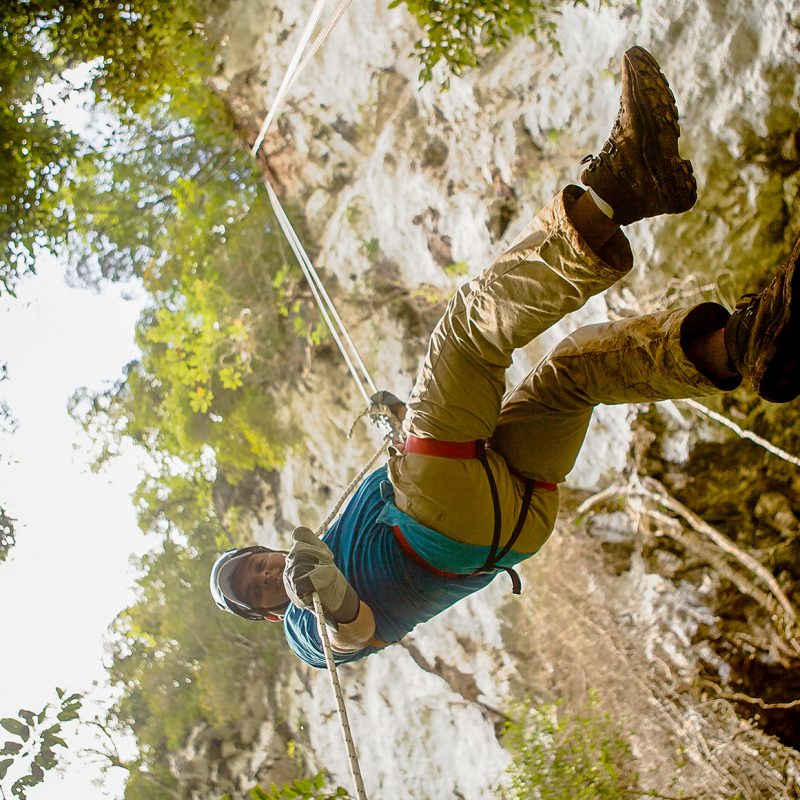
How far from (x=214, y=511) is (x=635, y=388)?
3.90 meters

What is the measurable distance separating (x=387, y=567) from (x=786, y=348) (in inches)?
46.3

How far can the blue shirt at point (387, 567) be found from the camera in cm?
186

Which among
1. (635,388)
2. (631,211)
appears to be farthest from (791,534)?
(631,211)

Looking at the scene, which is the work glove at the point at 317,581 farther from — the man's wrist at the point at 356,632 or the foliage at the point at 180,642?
the foliage at the point at 180,642

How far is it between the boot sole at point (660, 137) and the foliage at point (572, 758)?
7.28 feet

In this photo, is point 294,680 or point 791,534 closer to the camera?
point 791,534

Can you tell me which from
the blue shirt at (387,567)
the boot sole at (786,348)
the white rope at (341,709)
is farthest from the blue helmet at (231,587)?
the boot sole at (786,348)

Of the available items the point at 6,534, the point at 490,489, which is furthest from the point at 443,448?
the point at 6,534

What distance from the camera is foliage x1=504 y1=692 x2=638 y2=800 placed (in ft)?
8.61

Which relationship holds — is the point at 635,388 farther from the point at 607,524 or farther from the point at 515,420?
the point at 607,524

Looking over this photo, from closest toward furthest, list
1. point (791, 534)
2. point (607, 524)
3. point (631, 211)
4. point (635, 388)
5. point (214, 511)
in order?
point (631, 211) → point (635, 388) → point (791, 534) → point (607, 524) → point (214, 511)

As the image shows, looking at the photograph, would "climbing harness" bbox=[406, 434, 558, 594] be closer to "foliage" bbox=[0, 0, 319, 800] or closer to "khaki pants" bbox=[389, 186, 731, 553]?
"khaki pants" bbox=[389, 186, 731, 553]

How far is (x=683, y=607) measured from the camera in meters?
2.82

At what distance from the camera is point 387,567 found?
192cm
